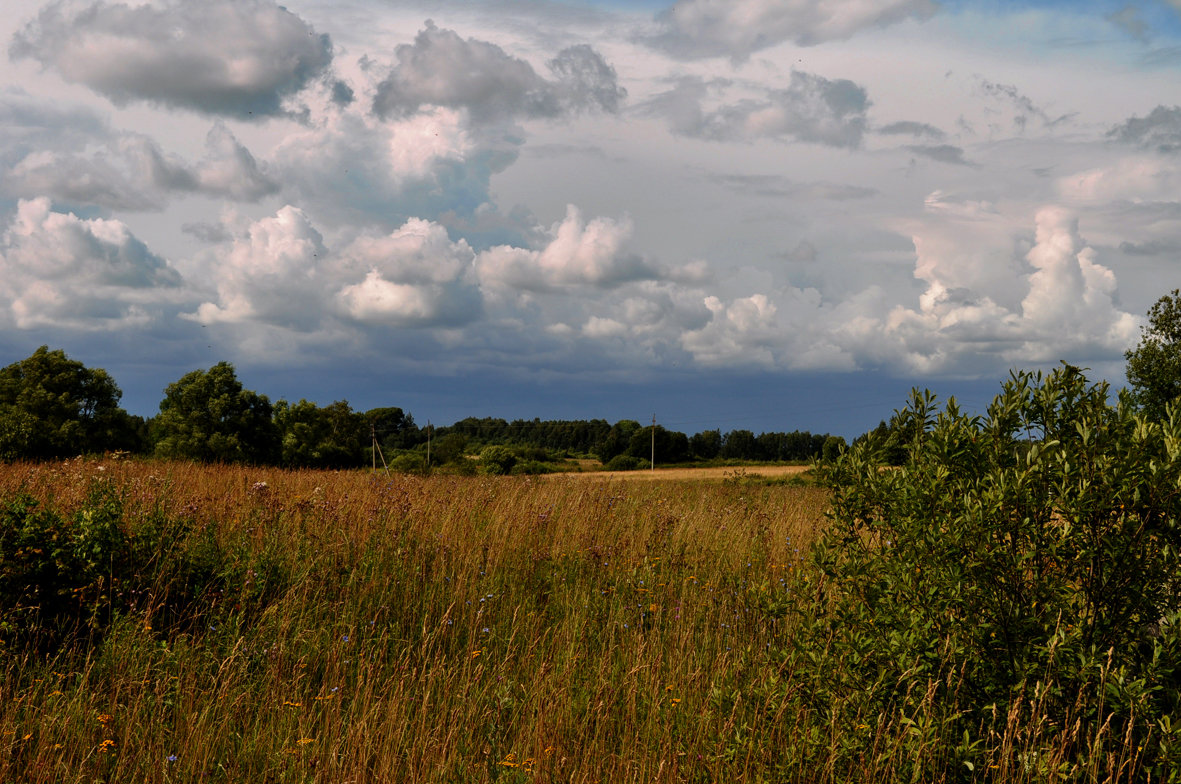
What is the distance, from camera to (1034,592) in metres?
3.43

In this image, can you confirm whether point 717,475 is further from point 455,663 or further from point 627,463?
point 455,663

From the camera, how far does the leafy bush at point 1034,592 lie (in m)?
3.21

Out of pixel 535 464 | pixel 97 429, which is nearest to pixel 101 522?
pixel 97 429

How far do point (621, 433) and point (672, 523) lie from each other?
9107 centimetres

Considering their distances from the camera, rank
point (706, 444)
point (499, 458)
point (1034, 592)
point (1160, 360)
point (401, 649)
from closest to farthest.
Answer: point (1034, 592)
point (401, 649)
point (1160, 360)
point (499, 458)
point (706, 444)

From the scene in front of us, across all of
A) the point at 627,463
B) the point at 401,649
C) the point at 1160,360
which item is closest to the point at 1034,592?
the point at 401,649

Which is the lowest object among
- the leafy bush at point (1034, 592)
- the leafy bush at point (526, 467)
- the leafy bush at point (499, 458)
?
the leafy bush at point (526, 467)

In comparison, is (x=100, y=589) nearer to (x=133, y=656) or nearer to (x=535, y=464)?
(x=133, y=656)

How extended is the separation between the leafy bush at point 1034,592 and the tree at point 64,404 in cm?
4225

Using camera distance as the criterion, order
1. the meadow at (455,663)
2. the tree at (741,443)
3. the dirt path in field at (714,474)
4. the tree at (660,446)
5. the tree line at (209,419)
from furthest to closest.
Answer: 1. the tree at (741,443)
2. the tree at (660,446)
3. the tree line at (209,419)
4. the dirt path in field at (714,474)
5. the meadow at (455,663)

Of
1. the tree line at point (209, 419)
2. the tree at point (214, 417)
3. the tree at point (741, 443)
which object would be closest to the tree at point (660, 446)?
the tree at point (741, 443)

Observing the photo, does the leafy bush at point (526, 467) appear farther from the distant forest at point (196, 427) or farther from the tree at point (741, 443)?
the tree at point (741, 443)

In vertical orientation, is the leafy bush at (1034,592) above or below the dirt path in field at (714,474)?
above

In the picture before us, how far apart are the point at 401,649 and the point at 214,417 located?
43892 millimetres
